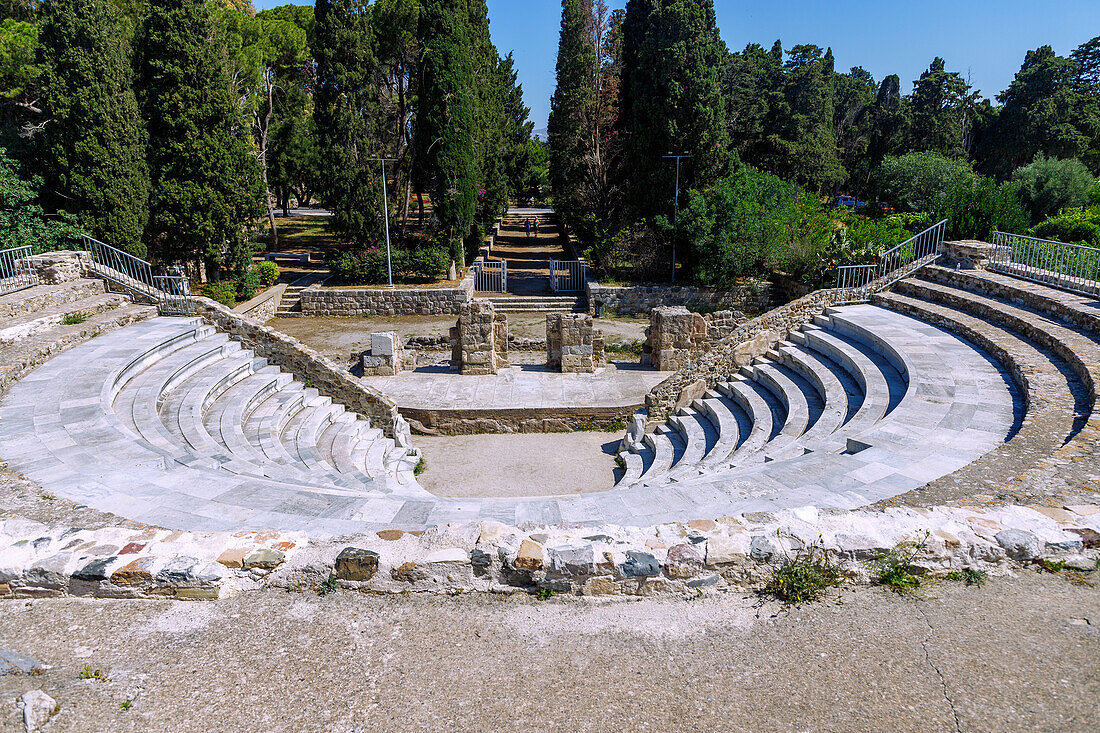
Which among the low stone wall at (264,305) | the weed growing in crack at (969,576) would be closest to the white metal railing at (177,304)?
the low stone wall at (264,305)

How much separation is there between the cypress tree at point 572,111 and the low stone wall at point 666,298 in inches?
282

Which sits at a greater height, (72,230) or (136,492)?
(72,230)

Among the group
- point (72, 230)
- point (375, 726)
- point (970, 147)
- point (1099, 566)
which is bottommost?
point (375, 726)

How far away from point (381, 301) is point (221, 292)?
507 cm

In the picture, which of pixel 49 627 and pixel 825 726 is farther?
pixel 49 627

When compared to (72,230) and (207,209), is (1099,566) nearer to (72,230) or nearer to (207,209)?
(72,230)

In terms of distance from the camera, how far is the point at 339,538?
4582mm

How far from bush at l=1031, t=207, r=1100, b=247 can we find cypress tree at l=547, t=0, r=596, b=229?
1648 centimetres

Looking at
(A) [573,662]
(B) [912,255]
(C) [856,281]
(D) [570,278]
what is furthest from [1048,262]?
(D) [570,278]

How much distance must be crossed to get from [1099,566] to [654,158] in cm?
2069

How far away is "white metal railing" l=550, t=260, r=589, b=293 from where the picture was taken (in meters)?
24.7

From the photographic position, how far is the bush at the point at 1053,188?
24.6 metres

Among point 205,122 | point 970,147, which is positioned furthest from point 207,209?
point 970,147

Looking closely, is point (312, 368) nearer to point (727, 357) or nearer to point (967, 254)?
point (727, 357)
